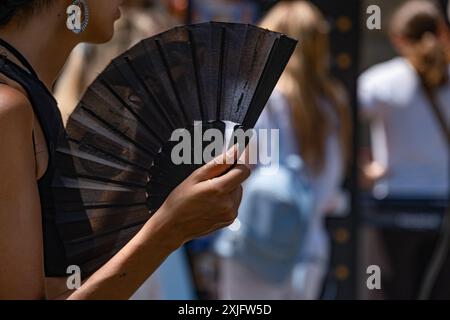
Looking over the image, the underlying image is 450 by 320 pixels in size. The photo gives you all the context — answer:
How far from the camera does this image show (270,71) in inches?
78.7

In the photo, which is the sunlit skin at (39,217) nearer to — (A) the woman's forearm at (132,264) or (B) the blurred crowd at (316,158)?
Answer: (A) the woman's forearm at (132,264)

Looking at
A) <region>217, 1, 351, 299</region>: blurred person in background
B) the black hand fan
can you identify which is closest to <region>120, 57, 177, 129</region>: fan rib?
the black hand fan

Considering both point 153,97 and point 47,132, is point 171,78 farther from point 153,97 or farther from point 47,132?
point 47,132

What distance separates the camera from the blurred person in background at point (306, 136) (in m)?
4.57

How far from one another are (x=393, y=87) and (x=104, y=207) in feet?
12.0

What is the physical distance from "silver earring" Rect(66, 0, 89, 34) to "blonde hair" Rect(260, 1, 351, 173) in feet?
8.78

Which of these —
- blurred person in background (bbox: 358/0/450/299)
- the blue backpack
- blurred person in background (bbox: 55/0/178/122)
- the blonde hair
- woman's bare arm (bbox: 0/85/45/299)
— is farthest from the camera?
blurred person in background (bbox: 358/0/450/299)

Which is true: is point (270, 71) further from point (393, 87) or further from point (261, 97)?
point (393, 87)

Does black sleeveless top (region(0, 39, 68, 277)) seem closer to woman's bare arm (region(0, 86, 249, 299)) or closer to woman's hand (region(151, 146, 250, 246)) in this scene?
woman's bare arm (region(0, 86, 249, 299))

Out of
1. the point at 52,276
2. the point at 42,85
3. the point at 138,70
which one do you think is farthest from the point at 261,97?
the point at 52,276

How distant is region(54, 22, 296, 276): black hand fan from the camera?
2.01 metres

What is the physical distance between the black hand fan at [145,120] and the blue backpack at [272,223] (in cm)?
226

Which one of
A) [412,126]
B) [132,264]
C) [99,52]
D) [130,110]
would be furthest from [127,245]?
[412,126]

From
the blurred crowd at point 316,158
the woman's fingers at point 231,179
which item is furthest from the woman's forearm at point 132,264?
the blurred crowd at point 316,158
